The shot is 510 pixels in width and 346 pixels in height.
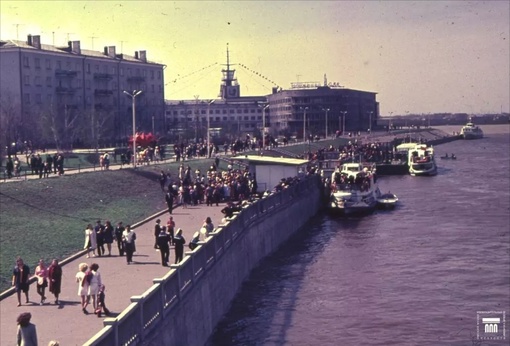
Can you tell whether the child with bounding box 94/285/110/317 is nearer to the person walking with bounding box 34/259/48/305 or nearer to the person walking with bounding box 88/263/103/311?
the person walking with bounding box 88/263/103/311

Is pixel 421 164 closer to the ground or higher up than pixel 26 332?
closer to the ground

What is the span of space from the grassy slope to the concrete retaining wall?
5.97 m

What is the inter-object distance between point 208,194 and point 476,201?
27462mm

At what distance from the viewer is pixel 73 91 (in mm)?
105562

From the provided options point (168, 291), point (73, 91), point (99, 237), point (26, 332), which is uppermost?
point (73, 91)

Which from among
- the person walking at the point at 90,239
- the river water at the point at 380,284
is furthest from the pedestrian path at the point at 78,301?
the river water at the point at 380,284

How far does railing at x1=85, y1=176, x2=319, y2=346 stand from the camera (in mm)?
13750

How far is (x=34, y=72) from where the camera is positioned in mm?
98250

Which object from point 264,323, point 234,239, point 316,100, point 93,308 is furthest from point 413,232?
point 316,100

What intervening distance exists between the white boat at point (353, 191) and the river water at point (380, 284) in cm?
113

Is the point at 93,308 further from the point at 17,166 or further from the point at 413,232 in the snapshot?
Result: the point at 413,232
